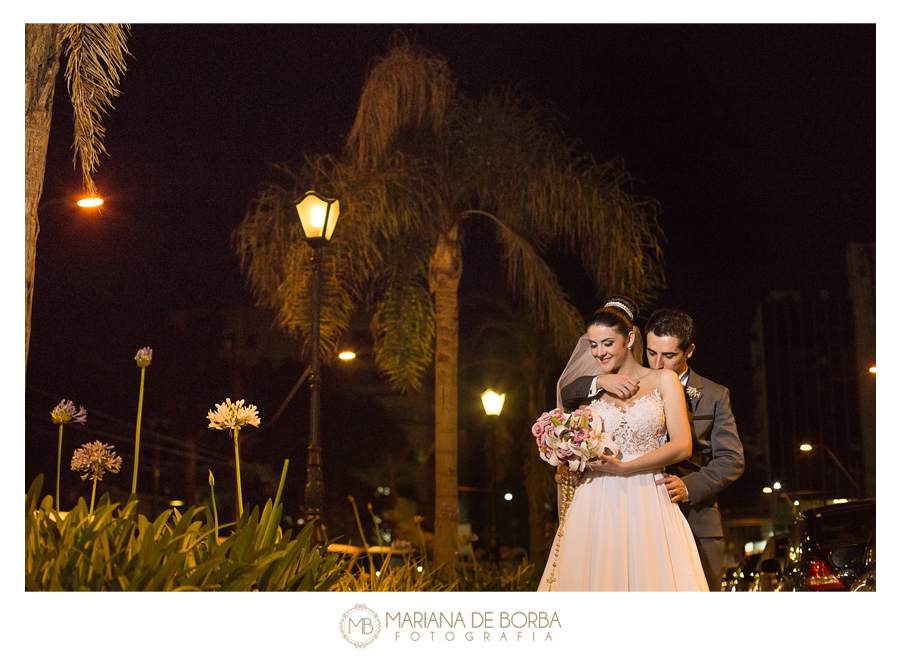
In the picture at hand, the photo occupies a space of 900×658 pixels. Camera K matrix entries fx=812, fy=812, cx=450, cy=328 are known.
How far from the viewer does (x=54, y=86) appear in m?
5.27

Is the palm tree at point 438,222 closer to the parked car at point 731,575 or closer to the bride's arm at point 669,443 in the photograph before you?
the bride's arm at point 669,443

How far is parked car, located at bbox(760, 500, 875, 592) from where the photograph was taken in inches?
196

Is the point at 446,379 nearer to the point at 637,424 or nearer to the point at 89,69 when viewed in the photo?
the point at 637,424

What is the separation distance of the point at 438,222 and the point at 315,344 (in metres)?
1.42

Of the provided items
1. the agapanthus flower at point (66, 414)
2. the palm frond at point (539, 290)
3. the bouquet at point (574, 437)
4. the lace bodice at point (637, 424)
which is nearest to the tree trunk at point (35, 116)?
the agapanthus flower at point (66, 414)

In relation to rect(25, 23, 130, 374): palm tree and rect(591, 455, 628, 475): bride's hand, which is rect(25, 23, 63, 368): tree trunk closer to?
rect(25, 23, 130, 374): palm tree

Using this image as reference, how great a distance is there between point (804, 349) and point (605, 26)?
8.98ft

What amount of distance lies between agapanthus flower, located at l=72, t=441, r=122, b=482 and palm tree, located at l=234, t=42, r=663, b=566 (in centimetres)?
150

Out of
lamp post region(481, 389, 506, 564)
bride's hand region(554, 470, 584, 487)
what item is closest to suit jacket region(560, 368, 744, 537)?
bride's hand region(554, 470, 584, 487)

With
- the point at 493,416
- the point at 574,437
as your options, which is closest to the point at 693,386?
the point at 574,437
